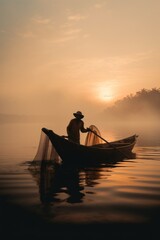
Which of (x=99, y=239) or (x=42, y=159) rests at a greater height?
(x=42, y=159)

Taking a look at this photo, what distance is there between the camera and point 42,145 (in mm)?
15703

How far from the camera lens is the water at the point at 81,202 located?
20.4 ft

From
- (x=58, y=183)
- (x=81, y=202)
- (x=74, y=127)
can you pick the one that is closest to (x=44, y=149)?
(x=74, y=127)

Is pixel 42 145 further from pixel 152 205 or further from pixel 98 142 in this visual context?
pixel 152 205

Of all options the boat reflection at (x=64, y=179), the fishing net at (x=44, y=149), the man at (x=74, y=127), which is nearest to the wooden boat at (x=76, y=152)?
the boat reflection at (x=64, y=179)

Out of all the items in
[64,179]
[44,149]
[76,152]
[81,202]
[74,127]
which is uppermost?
[74,127]

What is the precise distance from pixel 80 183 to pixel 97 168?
4.20 m

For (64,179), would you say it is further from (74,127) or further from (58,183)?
(74,127)

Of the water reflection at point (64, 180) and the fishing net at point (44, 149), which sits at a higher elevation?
the fishing net at point (44, 149)

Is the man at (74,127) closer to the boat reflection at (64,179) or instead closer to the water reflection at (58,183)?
the boat reflection at (64,179)

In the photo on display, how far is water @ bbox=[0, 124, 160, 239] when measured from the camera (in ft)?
20.4

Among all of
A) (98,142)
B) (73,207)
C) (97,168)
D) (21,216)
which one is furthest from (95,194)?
(98,142)

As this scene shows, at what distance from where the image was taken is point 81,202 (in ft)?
26.7

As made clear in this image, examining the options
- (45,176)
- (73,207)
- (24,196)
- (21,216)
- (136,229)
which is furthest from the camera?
(45,176)
